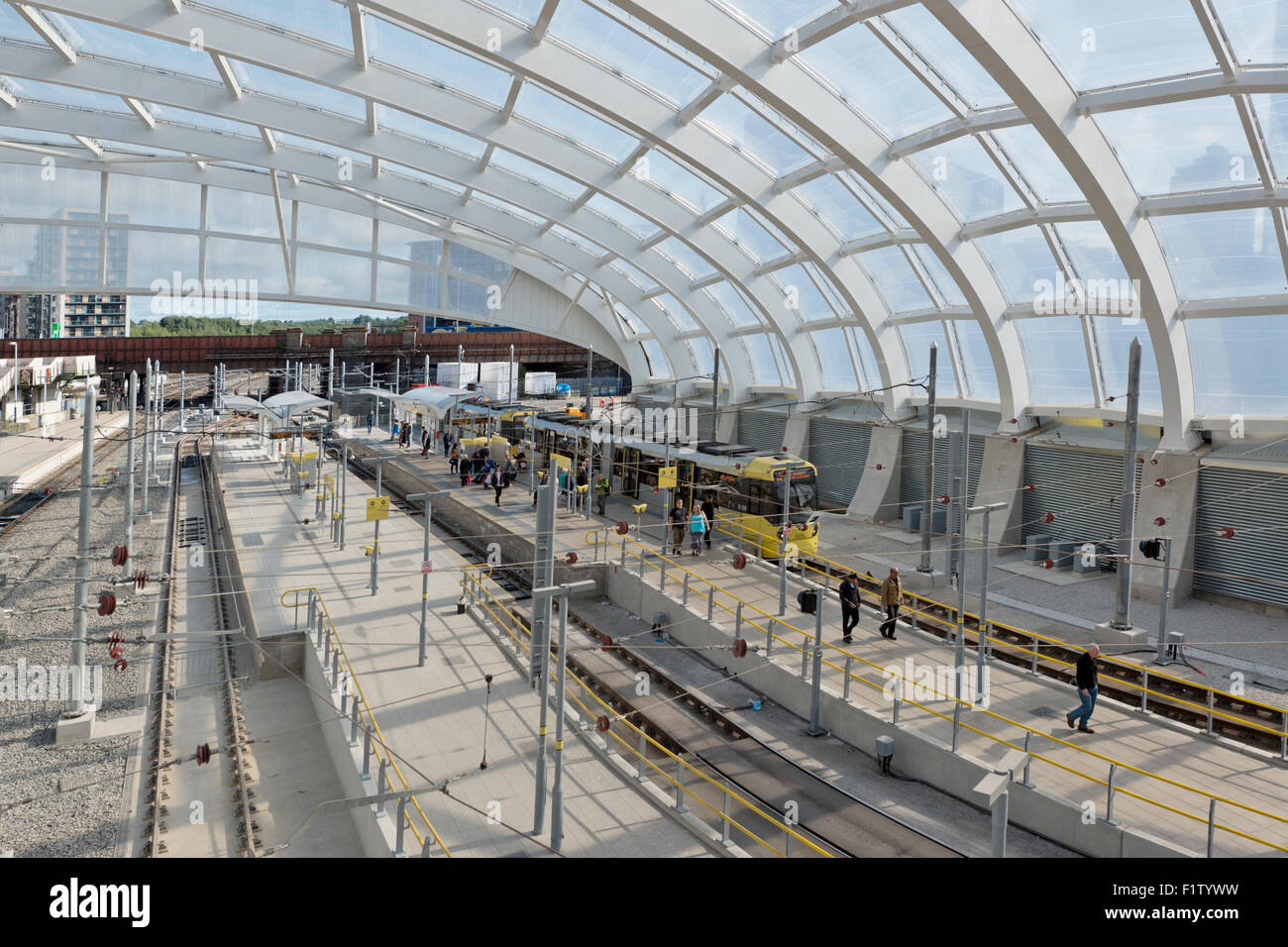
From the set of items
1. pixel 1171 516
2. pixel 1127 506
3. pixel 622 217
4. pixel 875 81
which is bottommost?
pixel 1171 516

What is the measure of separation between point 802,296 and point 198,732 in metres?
24.4

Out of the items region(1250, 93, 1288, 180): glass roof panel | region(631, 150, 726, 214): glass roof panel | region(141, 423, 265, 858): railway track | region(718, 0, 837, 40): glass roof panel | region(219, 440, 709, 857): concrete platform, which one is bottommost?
region(141, 423, 265, 858): railway track

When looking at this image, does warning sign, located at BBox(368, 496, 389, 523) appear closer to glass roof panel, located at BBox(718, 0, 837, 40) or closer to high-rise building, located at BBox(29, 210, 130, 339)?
glass roof panel, located at BBox(718, 0, 837, 40)

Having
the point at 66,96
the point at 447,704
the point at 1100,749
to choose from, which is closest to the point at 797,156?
the point at 1100,749

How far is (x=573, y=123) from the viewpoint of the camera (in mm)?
25641

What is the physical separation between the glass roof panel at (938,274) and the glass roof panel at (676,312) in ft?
53.6

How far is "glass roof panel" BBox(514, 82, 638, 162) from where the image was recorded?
24500 mm

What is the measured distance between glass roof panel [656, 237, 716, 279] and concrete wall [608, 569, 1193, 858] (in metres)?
19.0

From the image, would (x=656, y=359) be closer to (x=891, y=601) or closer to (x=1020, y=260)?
(x=1020, y=260)

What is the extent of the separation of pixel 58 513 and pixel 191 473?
15499mm

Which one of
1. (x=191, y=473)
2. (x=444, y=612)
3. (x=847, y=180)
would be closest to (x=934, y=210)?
(x=847, y=180)

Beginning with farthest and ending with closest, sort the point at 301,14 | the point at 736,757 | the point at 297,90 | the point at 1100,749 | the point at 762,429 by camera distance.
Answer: the point at 762,429
the point at 297,90
the point at 301,14
the point at 736,757
the point at 1100,749

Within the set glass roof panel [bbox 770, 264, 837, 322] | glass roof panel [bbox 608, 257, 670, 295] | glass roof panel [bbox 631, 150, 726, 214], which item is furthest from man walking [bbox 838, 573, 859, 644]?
glass roof panel [bbox 608, 257, 670, 295]

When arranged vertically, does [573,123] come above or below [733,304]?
above
